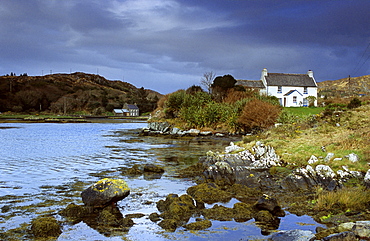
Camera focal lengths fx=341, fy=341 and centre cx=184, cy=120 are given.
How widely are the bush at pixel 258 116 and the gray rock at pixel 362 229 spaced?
26738 mm

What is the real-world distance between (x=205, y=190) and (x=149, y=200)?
6.71 feet

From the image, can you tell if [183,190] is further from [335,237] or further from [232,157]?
[335,237]

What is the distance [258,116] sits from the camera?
34.2 m

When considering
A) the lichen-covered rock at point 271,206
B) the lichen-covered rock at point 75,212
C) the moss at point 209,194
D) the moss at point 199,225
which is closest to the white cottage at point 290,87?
the moss at point 209,194

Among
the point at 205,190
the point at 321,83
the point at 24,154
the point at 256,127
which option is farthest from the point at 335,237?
the point at 321,83

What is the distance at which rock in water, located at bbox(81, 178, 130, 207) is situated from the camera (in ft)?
35.0

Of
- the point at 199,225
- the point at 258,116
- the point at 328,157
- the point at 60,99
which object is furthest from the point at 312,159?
the point at 60,99

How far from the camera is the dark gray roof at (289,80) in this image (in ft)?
227

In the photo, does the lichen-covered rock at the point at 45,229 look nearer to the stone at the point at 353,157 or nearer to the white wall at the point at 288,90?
the stone at the point at 353,157

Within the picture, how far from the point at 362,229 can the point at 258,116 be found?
27617 millimetres

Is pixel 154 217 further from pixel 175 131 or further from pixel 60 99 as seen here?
pixel 60 99

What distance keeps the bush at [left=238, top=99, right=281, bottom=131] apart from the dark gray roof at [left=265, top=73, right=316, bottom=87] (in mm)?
35593

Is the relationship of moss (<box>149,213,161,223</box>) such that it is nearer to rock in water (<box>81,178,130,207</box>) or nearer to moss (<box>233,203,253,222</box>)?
rock in water (<box>81,178,130,207</box>)

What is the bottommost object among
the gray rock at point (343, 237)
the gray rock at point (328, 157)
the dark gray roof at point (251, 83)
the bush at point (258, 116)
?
the gray rock at point (343, 237)
